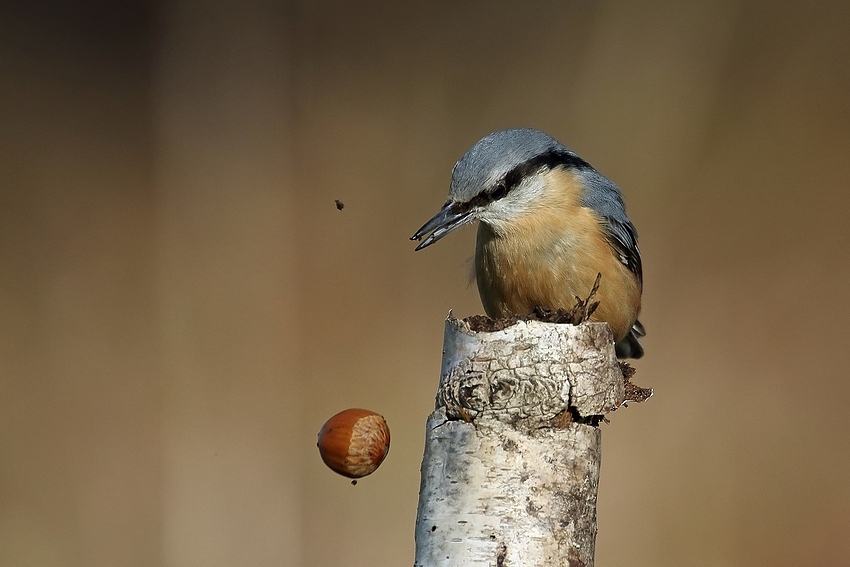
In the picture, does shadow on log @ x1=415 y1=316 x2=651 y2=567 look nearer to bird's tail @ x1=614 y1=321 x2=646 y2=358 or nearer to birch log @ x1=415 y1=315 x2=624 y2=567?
birch log @ x1=415 y1=315 x2=624 y2=567

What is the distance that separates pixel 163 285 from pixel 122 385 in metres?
0.30

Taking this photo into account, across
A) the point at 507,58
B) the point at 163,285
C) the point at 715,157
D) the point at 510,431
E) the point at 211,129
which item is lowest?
the point at 510,431

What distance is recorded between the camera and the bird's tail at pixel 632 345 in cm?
204

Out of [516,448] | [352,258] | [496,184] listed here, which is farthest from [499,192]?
[352,258]

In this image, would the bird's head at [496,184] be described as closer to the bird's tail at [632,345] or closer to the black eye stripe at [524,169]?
the black eye stripe at [524,169]

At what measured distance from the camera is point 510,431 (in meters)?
0.95

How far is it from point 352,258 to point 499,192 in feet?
3.09

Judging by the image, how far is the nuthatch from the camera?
1.59 m

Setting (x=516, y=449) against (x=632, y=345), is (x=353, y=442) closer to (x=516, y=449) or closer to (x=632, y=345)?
(x=516, y=449)

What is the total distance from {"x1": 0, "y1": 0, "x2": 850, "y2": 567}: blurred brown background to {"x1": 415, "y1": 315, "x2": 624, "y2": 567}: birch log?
4.52ft

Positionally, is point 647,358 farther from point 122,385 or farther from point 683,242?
point 122,385

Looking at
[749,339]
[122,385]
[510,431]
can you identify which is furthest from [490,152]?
[122,385]

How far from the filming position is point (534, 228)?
163cm

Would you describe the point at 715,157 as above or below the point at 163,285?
above
